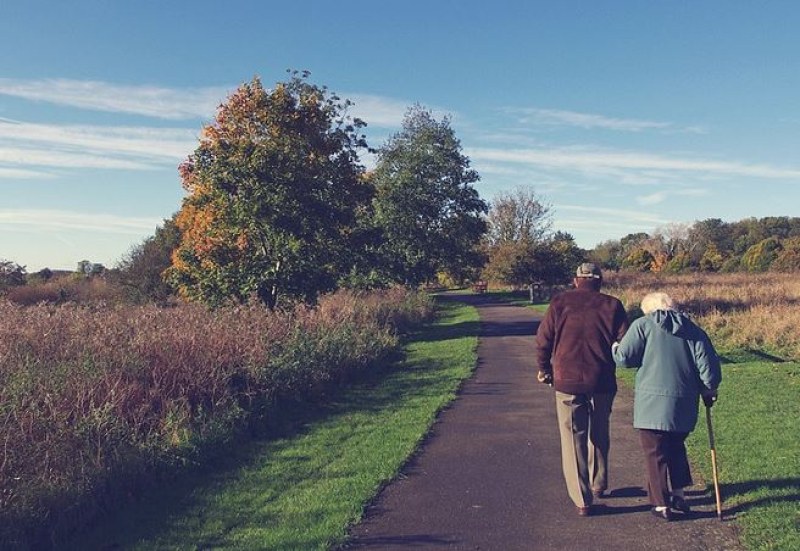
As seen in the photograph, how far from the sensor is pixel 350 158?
73.7 ft

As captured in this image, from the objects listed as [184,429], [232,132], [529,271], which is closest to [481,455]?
[184,429]

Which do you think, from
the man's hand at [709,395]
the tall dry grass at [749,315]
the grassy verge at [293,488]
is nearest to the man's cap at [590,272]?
the man's hand at [709,395]

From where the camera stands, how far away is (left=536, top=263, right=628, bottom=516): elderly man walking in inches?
226

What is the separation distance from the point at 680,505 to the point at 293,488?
3.42 m

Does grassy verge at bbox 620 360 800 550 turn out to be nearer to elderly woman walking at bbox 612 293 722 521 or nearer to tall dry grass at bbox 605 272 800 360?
elderly woman walking at bbox 612 293 722 521

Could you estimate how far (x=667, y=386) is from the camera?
18.0 ft

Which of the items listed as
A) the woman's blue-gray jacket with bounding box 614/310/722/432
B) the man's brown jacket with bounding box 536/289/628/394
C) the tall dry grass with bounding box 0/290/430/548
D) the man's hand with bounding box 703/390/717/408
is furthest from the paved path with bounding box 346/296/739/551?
the tall dry grass with bounding box 0/290/430/548

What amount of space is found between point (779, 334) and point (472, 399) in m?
10.8

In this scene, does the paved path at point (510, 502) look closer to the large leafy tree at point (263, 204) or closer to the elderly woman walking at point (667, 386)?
the elderly woman walking at point (667, 386)

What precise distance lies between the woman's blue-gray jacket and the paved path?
2.64 feet

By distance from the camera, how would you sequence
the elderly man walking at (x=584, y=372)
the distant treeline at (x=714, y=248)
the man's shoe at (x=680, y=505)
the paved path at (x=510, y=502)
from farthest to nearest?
the distant treeline at (x=714, y=248) → the elderly man walking at (x=584, y=372) → the man's shoe at (x=680, y=505) → the paved path at (x=510, y=502)

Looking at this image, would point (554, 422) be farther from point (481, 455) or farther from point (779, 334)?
point (779, 334)

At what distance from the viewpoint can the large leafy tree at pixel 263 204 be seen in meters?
19.2

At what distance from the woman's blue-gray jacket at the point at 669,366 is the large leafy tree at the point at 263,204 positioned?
48.2ft
